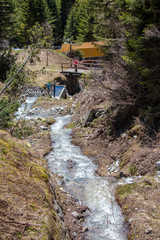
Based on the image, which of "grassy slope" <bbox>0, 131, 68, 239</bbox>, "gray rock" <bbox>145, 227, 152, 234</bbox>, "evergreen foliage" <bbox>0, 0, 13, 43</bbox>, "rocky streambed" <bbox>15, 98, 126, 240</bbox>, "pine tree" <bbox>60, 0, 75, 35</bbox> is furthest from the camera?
"pine tree" <bbox>60, 0, 75, 35</bbox>

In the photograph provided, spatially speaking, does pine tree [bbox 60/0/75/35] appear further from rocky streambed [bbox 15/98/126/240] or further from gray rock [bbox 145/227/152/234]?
gray rock [bbox 145/227/152/234]

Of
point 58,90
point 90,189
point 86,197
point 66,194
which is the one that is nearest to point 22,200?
point 66,194

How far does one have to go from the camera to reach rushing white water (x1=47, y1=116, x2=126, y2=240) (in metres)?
5.04

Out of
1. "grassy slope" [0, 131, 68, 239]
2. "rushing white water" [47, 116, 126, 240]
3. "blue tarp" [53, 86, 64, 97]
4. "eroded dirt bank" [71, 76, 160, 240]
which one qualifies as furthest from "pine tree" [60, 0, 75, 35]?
"grassy slope" [0, 131, 68, 239]

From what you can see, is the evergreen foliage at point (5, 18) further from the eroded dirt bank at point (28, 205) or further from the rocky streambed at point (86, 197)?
the eroded dirt bank at point (28, 205)

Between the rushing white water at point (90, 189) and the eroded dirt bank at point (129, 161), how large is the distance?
0.94ft

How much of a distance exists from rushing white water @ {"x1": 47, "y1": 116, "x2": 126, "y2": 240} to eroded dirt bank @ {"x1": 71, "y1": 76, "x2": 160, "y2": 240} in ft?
0.94

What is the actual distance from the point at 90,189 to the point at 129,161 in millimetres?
2130

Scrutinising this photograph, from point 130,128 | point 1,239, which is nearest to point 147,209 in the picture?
point 1,239

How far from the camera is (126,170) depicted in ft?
25.3

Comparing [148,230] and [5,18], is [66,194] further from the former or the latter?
[5,18]

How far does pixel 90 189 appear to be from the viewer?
22.1 ft

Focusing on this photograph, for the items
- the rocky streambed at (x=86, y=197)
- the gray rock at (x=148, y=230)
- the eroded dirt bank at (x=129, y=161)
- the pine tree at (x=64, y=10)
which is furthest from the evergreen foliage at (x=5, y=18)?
the pine tree at (x=64, y=10)

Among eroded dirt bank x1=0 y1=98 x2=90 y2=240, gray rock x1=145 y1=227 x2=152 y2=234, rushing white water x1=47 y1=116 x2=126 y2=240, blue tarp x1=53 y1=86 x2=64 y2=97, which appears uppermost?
eroded dirt bank x1=0 y1=98 x2=90 y2=240
